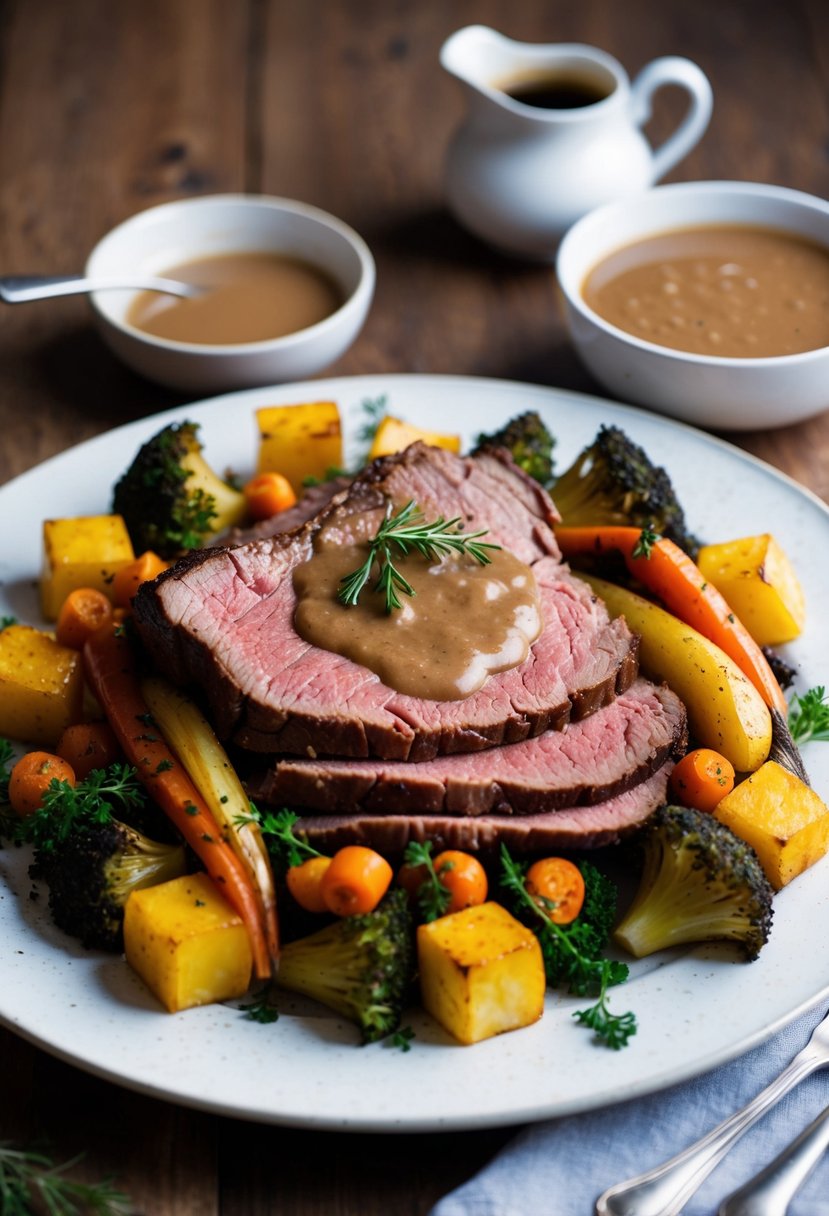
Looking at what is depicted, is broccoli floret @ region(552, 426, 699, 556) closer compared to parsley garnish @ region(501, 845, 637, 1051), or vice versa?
parsley garnish @ region(501, 845, 637, 1051)

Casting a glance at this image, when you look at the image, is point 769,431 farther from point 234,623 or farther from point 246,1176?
point 246,1176

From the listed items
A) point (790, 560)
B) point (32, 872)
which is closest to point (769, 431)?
point (790, 560)

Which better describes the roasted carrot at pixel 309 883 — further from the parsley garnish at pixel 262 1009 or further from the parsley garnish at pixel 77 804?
the parsley garnish at pixel 77 804

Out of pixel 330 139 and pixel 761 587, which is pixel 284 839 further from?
pixel 330 139

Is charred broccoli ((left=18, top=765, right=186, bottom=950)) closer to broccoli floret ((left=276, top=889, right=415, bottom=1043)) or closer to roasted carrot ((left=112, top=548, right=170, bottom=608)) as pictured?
broccoli floret ((left=276, top=889, right=415, bottom=1043))

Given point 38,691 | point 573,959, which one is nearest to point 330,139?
point 38,691

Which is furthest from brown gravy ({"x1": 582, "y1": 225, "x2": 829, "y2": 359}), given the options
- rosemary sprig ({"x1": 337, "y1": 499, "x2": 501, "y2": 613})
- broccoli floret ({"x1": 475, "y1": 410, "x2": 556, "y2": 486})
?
rosemary sprig ({"x1": 337, "y1": 499, "x2": 501, "y2": 613})
